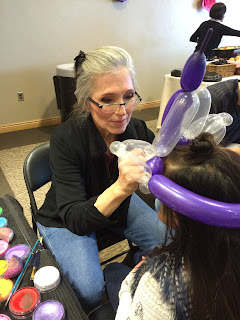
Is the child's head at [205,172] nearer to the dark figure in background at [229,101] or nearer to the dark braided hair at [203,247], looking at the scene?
the dark braided hair at [203,247]

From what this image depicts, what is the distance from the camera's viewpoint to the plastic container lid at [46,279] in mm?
635

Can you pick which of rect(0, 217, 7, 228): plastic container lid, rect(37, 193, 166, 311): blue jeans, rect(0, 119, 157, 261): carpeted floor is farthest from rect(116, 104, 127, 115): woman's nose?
rect(0, 119, 157, 261): carpeted floor

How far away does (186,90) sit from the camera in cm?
47

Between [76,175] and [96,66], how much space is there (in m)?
0.38

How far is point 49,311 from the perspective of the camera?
0.59 m

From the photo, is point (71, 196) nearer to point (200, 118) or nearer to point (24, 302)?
point (24, 302)

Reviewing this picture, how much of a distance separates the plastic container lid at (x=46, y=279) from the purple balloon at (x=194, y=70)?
53cm

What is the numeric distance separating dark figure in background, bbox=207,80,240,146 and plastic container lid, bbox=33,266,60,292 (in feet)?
3.18

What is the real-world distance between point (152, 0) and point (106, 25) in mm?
685

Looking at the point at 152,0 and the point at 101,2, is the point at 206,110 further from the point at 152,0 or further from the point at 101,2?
the point at 152,0

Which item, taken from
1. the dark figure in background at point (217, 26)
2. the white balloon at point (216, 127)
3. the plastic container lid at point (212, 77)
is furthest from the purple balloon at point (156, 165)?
the dark figure in background at point (217, 26)

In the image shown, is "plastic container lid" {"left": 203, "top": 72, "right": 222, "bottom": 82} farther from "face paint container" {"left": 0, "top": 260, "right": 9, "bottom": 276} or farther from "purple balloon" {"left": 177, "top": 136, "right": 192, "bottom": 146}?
"face paint container" {"left": 0, "top": 260, "right": 9, "bottom": 276}

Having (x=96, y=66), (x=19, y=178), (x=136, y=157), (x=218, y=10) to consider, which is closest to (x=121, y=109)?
(x=96, y=66)

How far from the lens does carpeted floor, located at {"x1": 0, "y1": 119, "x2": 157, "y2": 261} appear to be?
1.56m
